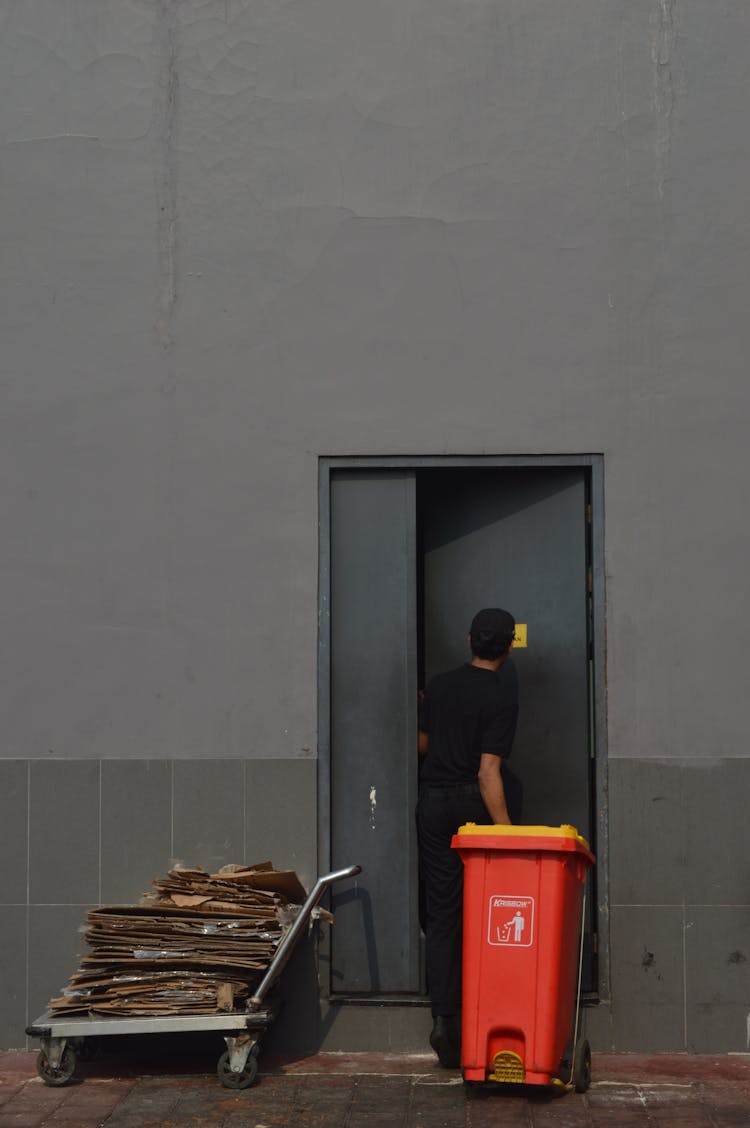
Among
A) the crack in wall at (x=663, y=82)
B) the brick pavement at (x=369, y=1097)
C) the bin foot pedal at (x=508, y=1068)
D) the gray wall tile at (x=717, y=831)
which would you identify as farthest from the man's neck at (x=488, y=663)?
the crack in wall at (x=663, y=82)

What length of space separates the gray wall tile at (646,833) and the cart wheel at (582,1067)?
2.81ft

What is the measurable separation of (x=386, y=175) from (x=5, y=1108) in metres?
4.71

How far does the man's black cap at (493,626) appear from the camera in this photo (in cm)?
662

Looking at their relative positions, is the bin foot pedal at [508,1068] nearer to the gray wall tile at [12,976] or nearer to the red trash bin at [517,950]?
the red trash bin at [517,950]

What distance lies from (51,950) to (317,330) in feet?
11.0

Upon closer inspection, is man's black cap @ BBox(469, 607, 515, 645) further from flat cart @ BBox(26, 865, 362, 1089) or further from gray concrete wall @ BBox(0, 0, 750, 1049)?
flat cart @ BBox(26, 865, 362, 1089)

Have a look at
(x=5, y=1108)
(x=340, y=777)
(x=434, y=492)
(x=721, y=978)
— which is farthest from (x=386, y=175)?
(x=5, y=1108)

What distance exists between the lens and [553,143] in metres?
7.07

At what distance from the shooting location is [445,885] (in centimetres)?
657

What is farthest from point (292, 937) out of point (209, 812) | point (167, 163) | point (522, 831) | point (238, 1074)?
point (167, 163)

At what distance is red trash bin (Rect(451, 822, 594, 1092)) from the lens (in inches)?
232

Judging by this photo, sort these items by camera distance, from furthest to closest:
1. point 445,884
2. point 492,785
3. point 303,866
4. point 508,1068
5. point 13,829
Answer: point 13,829
point 303,866
point 445,884
point 492,785
point 508,1068

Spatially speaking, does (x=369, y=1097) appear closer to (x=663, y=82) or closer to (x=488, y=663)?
(x=488, y=663)

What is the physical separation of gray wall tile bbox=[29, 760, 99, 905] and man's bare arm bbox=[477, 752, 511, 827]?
1944mm
